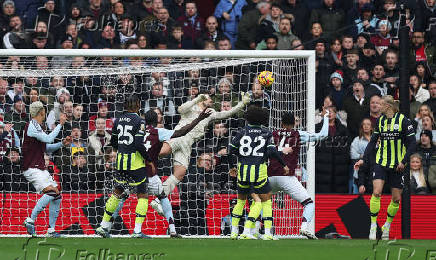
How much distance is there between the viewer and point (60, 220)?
53.2 ft

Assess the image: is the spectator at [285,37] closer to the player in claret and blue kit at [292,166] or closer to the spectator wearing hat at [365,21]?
the spectator wearing hat at [365,21]

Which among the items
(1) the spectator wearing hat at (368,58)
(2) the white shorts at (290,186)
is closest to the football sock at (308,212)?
(2) the white shorts at (290,186)

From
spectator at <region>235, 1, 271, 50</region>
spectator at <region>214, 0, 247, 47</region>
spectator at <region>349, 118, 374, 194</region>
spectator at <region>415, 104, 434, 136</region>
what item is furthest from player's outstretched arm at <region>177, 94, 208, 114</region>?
spectator at <region>214, 0, 247, 47</region>

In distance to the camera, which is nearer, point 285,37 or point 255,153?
point 255,153

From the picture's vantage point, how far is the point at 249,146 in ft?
A: 44.0

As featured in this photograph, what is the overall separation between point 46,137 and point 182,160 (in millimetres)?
2439

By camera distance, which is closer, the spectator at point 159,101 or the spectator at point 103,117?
the spectator at point 103,117

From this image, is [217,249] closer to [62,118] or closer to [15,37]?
[62,118]

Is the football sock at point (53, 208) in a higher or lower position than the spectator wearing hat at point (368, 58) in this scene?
lower

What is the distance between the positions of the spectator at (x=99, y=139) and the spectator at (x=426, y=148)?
16.9 feet

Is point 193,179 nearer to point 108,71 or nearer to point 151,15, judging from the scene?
point 108,71

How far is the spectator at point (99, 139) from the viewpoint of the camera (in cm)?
1631

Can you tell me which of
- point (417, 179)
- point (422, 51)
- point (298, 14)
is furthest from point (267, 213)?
point (298, 14)

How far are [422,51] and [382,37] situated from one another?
0.79m
